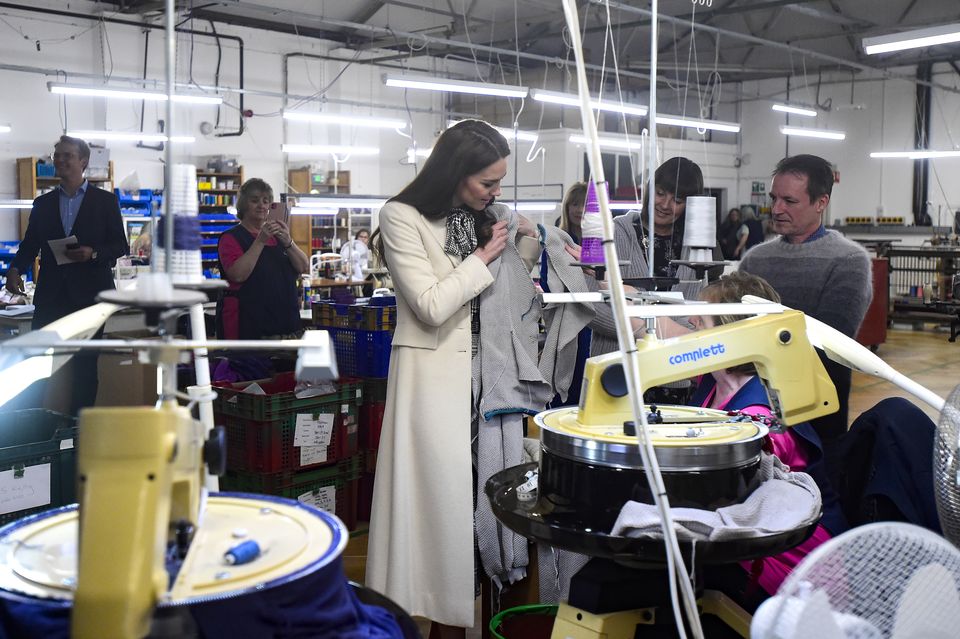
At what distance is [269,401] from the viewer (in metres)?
3.40

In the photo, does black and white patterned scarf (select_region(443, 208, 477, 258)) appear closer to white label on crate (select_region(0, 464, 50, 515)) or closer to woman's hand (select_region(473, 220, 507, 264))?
woman's hand (select_region(473, 220, 507, 264))

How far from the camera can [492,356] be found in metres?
2.37

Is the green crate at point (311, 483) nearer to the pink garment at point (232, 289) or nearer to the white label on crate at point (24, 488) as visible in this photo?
the white label on crate at point (24, 488)

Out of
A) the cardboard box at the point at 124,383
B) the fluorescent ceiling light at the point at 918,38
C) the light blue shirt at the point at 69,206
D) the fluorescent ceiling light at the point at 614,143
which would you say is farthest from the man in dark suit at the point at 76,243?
the fluorescent ceiling light at the point at 614,143

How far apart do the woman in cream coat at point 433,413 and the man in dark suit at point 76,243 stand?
2.54 meters

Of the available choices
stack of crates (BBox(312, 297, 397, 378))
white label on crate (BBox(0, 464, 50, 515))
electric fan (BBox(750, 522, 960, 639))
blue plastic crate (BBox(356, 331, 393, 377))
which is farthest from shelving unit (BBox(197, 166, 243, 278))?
electric fan (BBox(750, 522, 960, 639))

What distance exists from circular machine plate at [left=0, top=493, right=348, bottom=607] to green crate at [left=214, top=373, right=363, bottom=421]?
2.15 m

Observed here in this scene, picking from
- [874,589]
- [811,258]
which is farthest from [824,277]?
[874,589]

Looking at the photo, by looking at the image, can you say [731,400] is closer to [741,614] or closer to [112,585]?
[741,614]

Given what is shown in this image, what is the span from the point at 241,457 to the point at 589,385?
2.18 meters

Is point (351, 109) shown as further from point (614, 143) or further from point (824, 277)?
point (824, 277)

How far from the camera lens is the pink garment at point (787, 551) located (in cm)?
171

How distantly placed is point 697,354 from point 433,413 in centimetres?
87

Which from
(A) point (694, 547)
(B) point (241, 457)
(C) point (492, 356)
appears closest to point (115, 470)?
(A) point (694, 547)
